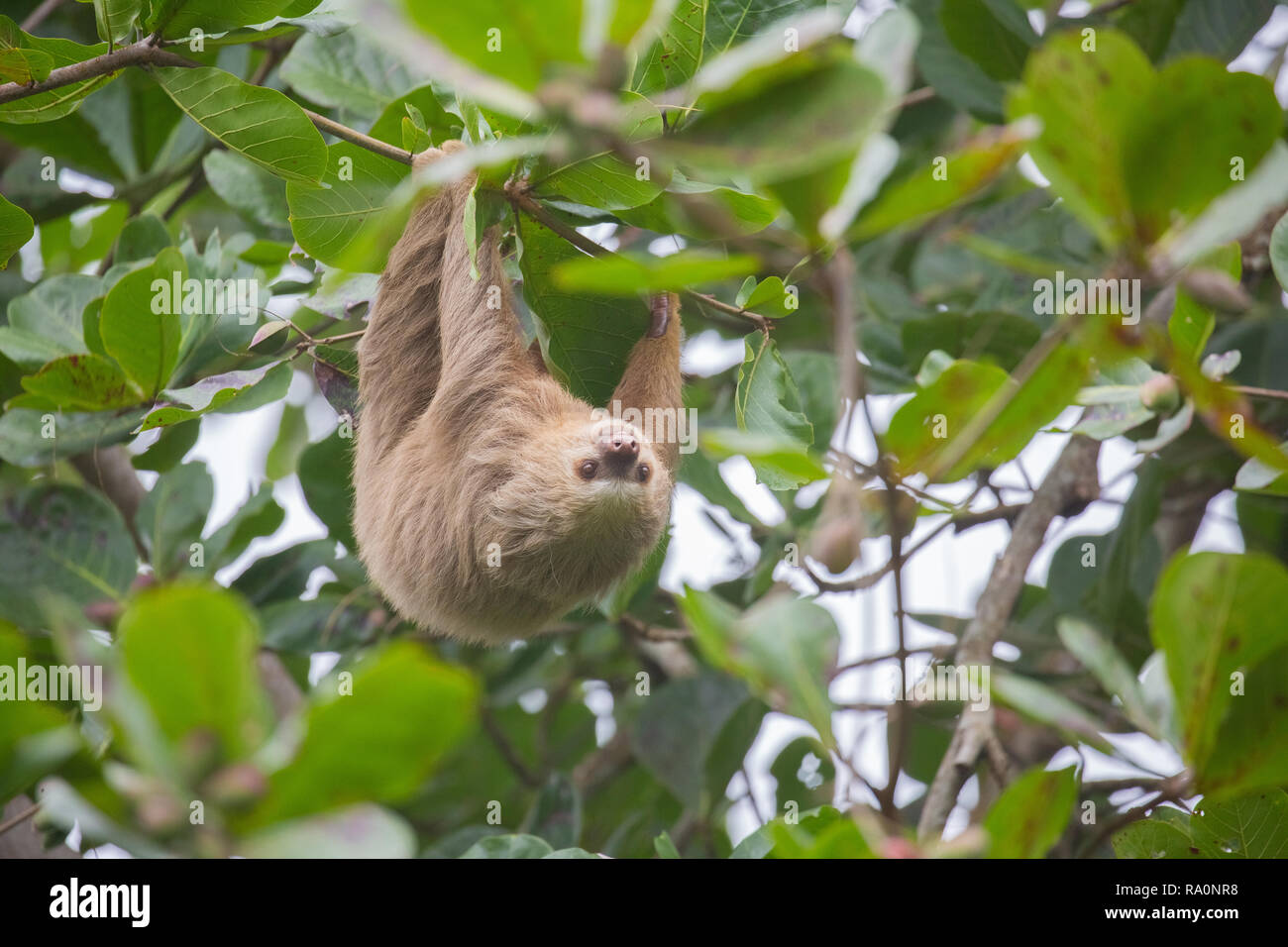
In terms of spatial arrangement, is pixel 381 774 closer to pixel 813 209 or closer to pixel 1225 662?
pixel 813 209

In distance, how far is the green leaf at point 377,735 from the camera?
4.52 feet

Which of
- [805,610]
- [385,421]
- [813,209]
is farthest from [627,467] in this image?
[813,209]

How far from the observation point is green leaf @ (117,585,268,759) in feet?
4.44

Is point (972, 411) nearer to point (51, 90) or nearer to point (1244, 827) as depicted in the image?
point (1244, 827)

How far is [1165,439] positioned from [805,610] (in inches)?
82.6

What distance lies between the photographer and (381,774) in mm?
1455

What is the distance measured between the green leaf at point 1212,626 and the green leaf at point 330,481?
156 inches

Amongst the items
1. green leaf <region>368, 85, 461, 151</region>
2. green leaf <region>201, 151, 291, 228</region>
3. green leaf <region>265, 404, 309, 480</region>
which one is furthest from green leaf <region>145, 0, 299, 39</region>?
green leaf <region>265, 404, 309, 480</region>

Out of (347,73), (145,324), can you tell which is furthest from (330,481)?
(347,73)

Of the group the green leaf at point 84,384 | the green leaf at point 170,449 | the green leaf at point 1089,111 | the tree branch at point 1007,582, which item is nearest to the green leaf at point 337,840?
the green leaf at point 1089,111

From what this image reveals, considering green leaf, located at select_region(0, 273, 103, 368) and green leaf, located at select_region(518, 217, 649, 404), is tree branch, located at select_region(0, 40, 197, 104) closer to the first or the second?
green leaf, located at select_region(0, 273, 103, 368)

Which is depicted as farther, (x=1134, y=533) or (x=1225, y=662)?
(x=1134, y=533)

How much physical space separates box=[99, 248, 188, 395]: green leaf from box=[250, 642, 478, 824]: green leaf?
2.60 metres

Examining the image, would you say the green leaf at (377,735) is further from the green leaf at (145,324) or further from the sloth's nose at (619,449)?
the sloth's nose at (619,449)
